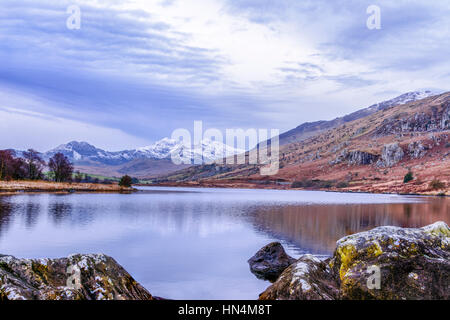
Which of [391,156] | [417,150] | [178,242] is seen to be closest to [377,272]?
[178,242]

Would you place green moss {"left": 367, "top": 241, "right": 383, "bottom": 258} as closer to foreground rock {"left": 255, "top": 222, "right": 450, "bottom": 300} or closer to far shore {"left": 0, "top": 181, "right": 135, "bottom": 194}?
foreground rock {"left": 255, "top": 222, "right": 450, "bottom": 300}

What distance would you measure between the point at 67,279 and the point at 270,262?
40.7 ft

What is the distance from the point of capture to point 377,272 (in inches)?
407

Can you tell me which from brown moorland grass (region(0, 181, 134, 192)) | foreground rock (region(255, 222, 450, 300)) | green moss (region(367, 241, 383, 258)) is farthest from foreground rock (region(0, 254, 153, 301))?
brown moorland grass (region(0, 181, 134, 192))

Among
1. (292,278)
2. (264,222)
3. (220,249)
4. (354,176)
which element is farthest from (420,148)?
(292,278)

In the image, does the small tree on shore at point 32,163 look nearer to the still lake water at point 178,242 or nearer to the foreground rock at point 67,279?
the still lake water at point 178,242

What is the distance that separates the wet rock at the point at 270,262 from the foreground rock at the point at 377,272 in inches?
284

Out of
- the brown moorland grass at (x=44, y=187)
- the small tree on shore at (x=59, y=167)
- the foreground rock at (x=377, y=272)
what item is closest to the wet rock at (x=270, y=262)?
the foreground rock at (x=377, y=272)

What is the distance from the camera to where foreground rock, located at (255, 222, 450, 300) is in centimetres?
1012

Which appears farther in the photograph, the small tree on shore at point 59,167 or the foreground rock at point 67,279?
the small tree on shore at point 59,167

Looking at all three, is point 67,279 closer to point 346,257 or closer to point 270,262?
point 346,257

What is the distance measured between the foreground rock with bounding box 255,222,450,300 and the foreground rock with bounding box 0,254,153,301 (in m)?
5.07

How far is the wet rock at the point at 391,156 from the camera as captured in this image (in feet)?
624

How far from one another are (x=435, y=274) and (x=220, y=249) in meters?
18.1
